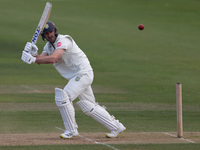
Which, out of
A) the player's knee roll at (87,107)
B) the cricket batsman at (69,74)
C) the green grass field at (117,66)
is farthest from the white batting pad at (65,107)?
the green grass field at (117,66)

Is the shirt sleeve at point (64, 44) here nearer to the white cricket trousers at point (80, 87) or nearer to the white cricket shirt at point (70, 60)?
the white cricket shirt at point (70, 60)

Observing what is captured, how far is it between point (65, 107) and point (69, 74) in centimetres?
64

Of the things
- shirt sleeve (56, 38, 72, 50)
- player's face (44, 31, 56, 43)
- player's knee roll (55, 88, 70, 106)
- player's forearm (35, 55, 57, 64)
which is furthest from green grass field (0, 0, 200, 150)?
player's face (44, 31, 56, 43)

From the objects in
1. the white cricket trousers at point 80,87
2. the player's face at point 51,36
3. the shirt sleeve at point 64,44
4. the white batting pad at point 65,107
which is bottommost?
the white batting pad at point 65,107

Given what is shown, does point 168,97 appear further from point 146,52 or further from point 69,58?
point 146,52

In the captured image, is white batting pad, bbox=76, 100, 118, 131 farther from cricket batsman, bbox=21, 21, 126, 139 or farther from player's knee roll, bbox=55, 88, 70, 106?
player's knee roll, bbox=55, 88, 70, 106

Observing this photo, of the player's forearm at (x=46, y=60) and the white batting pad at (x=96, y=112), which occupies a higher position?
the player's forearm at (x=46, y=60)

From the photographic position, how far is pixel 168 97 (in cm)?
1570

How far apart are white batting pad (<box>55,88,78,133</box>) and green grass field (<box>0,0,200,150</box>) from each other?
1.95ft

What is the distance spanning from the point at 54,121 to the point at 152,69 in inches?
461

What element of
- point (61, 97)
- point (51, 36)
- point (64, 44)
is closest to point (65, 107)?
point (61, 97)

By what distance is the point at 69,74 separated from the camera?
917 centimetres

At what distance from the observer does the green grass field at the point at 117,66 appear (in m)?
11.5

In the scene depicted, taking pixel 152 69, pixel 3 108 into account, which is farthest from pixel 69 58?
pixel 152 69
